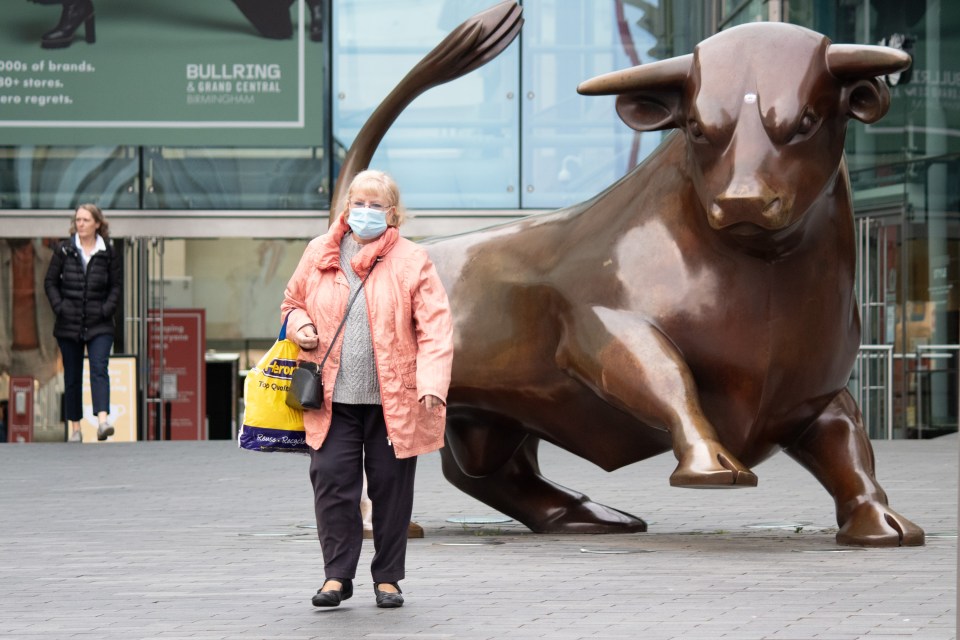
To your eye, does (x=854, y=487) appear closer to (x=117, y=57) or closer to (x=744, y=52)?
(x=744, y=52)

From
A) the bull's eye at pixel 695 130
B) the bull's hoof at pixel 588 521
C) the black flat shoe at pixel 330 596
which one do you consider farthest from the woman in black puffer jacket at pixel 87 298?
the black flat shoe at pixel 330 596

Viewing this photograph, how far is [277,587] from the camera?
19.8ft

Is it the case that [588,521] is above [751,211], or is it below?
below

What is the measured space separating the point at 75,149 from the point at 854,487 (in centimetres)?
1151

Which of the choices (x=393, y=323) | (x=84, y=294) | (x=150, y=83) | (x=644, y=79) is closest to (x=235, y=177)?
(x=150, y=83)

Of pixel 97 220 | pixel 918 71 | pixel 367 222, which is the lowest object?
pixel 367 222

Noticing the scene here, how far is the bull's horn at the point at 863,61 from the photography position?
6480 millimetres

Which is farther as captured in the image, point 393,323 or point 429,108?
point 429,108

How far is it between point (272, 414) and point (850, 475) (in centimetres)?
273

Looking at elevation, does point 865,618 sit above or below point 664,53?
below

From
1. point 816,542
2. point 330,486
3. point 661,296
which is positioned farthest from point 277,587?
point 816,542

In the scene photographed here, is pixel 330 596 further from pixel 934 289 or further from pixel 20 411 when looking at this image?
pixel 20 411

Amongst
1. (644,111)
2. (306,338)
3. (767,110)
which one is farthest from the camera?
(644,111)

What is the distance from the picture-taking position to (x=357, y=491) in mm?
5660
